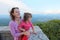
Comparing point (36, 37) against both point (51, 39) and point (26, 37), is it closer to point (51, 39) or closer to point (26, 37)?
point (26, 37)

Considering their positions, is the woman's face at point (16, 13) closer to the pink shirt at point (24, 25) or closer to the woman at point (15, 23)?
the woman at point (15, 23)

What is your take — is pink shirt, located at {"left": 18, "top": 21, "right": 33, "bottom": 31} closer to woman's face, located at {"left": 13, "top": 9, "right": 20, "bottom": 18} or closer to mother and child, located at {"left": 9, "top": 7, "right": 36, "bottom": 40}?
mother and child, located at {"left": 9, "top": 7, "right": 36, "bottom": 40}

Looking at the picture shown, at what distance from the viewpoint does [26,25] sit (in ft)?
13.3

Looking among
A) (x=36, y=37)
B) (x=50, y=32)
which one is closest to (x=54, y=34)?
(x=50, y=32)

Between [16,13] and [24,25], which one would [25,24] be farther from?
[16,13]

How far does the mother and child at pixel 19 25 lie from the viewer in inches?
157

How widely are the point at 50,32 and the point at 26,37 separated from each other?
3644 mm

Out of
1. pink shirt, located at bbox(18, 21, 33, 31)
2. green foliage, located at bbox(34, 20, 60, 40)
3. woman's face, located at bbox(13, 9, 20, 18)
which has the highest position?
woman's face, located at bbox(13, 9, 20, 18)

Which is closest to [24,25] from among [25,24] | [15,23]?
[25,24]

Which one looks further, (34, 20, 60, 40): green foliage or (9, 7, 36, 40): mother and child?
(34, 20, 60, 40): green foliage

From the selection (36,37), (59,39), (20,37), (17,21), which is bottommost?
(59,39)

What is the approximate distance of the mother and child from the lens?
3.99 m

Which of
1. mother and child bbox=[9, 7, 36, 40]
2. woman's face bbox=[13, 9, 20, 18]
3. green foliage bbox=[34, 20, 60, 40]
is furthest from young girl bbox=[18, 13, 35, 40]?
green foliage bbox=[34, 20, 60, 40]

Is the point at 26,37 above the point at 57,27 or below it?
above
